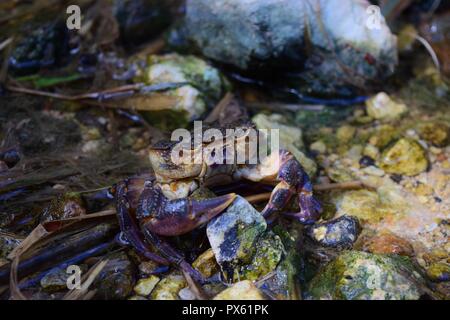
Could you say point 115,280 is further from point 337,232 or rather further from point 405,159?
point 405,159

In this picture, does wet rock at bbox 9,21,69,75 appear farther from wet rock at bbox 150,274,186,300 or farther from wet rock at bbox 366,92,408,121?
wet rock at bbox 366,92,408,121

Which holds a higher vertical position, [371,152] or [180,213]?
[180,213]

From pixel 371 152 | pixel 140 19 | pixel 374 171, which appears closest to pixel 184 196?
pixel 374 171

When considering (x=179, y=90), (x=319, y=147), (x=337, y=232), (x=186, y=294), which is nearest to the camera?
(x=186, y=294)

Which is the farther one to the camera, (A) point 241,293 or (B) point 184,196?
(B) point 184,196

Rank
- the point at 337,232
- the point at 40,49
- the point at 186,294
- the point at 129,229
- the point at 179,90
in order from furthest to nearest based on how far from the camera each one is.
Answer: the point at 40,49
the point at 179,90
the point at 337,232
the point at 129,229
the point at 186,294

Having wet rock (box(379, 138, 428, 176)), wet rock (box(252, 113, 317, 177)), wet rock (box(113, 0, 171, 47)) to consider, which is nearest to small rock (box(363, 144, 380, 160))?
wet rock (box(379, 138, 428, 176))
